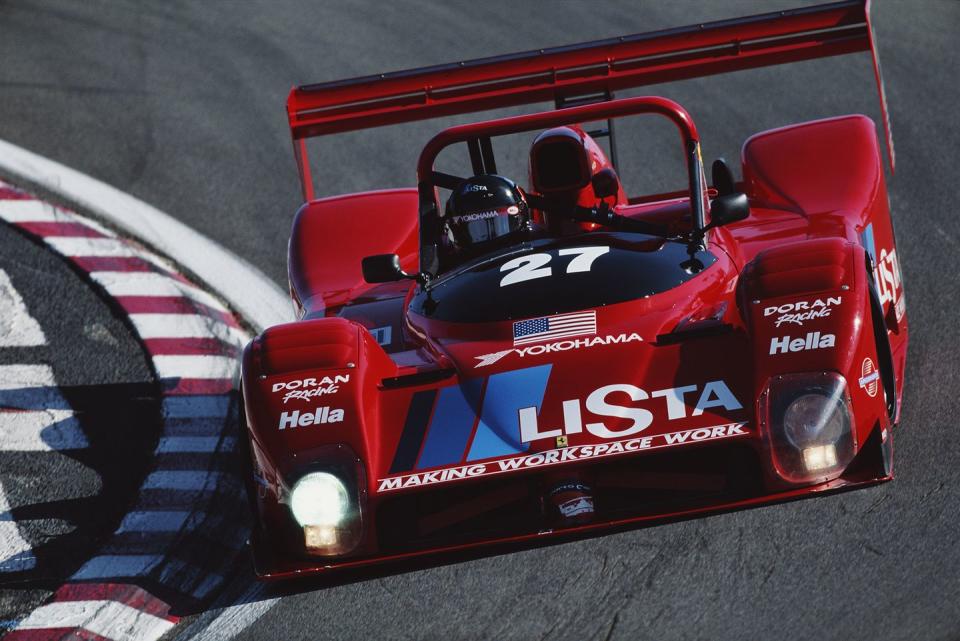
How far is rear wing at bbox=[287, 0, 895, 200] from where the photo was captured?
704 cm

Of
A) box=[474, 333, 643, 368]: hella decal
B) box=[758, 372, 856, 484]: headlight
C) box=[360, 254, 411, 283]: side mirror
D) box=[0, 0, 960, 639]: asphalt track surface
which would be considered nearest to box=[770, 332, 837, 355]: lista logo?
box=[758, 372, 856, 484]: headlight

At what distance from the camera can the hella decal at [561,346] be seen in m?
5.17

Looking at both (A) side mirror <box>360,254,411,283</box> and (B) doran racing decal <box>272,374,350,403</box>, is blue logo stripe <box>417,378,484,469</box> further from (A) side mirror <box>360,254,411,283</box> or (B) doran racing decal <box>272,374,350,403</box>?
(A) side mirror <box>360,254,411,283</box>

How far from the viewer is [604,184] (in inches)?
257

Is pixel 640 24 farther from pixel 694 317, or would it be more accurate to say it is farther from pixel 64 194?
pixel 694 317

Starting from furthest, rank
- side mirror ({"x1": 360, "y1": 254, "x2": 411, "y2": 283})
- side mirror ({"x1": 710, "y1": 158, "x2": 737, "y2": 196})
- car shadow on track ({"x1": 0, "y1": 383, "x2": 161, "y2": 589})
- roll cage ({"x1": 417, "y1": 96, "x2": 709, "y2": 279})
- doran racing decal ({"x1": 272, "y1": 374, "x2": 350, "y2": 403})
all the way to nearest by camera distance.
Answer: side mirror ({"x1": 710, "y1": 158, "x2": 737, "y2": 196}) < side mirror ({"x1": 360, "y1": 254, "x2": 411, "y2": 283}) < roll cage ({"x1": 417, "y1": 96, "x2": 709, "y2": 279}) < car shadow on track ({"x1": 0, "y1": 383, "x2": 161, "y2": 589}) < doran racing decal ({"x1": 272, "y1": 374, "x2": 350, "y2": 403})

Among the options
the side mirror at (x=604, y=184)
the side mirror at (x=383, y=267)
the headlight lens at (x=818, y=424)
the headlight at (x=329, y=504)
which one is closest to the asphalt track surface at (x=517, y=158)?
the headlight at (x=329, y=504)

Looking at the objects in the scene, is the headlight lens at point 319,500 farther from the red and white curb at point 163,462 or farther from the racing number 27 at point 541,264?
the racing number 27 at point 541,264

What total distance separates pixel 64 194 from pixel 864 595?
6.72 metres

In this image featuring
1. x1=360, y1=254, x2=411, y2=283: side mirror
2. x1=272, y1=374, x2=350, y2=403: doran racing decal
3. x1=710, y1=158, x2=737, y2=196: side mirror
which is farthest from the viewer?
x1=710, y1=158, x2=737, y2=196: side mirror

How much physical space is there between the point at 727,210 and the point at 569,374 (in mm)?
1192

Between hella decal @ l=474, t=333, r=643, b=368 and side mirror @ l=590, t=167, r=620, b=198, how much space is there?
56.7 inches

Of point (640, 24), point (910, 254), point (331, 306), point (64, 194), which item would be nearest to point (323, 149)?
point (64, 194)

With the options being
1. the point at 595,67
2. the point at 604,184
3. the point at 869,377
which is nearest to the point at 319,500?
the point at 869,377
